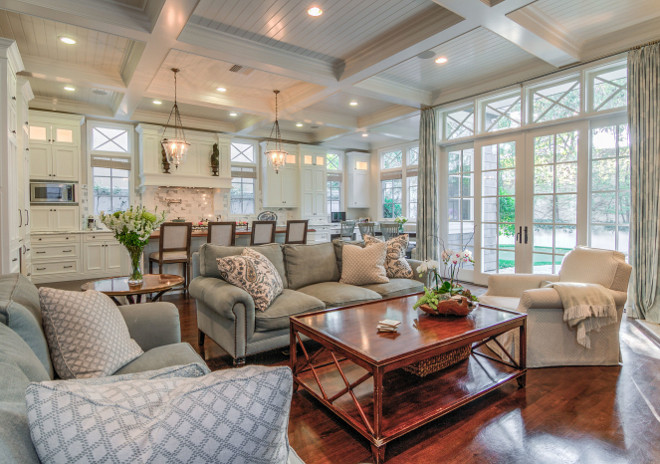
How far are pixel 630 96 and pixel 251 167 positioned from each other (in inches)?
266

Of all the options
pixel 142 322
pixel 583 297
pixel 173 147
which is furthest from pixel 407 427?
pixel 173 147

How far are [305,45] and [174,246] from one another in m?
3.01

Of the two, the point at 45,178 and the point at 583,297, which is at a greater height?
the point at 45,178

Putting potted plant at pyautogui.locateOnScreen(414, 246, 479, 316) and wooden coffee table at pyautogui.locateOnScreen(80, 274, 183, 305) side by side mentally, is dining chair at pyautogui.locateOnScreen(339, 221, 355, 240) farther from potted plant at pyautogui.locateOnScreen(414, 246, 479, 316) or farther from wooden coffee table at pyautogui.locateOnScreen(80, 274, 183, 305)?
potted plant at pyautogui.locateOnScreen(414, 246, 479, 316)

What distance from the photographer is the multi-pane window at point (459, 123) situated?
5727 millimetres

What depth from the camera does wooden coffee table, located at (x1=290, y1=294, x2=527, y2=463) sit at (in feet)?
6.06

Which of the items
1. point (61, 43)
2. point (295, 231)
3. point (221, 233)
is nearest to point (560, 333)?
point (295, 231)

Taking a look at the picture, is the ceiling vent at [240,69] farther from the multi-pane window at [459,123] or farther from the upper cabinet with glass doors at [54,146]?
the upper cabinet with glass doors at [54,146]

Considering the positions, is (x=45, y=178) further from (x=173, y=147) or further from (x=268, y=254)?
(x=268, y=254)

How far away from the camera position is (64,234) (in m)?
6.36

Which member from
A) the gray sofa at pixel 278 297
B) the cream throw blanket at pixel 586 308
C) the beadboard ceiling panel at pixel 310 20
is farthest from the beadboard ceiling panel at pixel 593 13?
the gray sofa at pixel 278 297

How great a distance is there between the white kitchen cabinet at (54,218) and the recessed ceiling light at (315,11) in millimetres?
5509

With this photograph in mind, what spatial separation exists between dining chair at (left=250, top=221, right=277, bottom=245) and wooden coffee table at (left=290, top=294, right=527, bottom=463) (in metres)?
2.90

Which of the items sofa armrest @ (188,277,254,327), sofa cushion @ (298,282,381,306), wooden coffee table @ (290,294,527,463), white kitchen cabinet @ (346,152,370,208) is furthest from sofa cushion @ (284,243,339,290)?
white kitchen cabinet @ (346,152,370,208)
